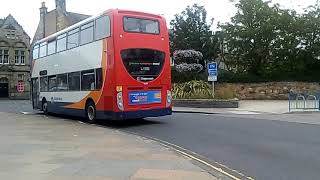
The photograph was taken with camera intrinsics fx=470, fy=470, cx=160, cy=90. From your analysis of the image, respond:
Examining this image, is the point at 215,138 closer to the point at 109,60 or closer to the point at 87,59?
the point at 109,60

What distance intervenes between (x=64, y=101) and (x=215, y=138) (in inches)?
409

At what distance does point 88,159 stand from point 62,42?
12924 mm

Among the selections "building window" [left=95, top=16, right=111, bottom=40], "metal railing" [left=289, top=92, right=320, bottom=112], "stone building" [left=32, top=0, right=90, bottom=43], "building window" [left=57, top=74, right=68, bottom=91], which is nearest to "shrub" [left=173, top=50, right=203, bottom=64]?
"metal railing" [left=289, top=92, right=320, bottom=112]

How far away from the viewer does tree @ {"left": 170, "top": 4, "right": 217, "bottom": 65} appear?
149 ft

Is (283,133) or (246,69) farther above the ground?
(246,69)

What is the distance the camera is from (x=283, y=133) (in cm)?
1465

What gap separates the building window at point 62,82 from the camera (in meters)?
21.6

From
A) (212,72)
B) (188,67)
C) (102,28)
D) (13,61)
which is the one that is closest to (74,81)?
(102,28)

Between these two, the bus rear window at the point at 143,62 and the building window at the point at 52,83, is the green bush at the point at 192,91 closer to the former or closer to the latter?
the building window at the point at 52,83

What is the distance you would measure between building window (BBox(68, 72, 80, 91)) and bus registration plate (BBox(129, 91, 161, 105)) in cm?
364

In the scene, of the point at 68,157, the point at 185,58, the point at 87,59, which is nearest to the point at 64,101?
the point at 87,59

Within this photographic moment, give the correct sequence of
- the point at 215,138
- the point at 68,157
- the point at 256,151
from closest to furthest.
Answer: the point at 68,157
the point at 256,151
the point at 215,138

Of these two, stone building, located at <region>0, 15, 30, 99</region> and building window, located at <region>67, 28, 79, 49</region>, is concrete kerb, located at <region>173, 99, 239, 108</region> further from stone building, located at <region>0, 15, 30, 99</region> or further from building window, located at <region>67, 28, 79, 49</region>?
stone building, located at <region>0, 15, 30, 99</region>

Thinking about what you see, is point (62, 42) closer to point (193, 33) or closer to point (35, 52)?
point (35, 52)
